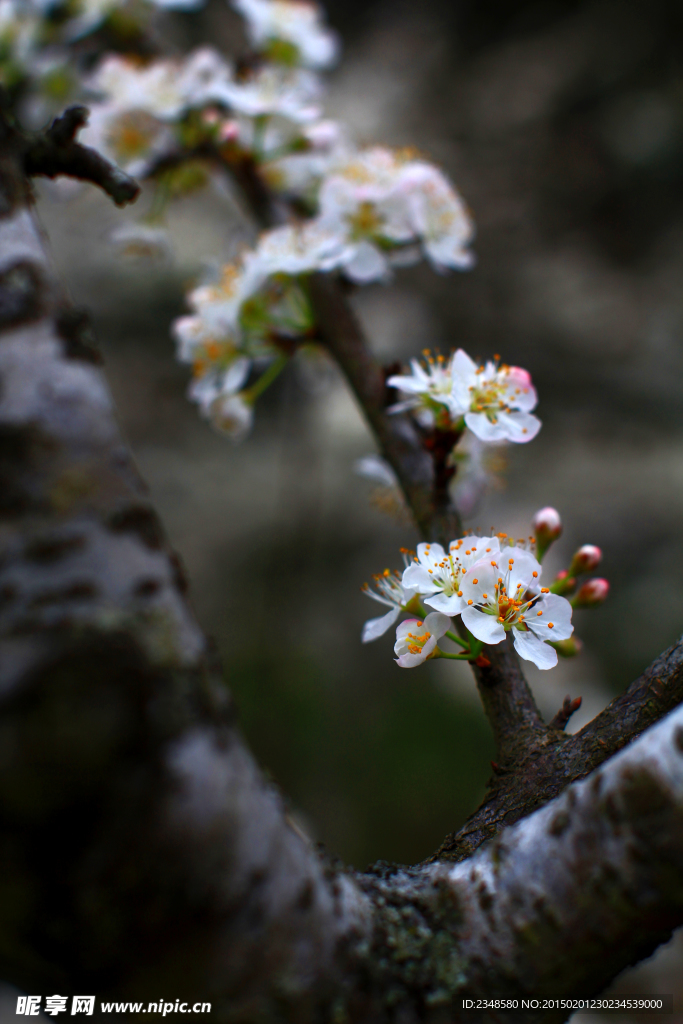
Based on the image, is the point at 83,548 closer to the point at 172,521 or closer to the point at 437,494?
the point at 437,494

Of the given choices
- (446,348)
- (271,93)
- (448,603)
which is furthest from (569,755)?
(446,348)

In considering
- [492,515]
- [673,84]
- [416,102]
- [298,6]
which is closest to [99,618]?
[298,6]

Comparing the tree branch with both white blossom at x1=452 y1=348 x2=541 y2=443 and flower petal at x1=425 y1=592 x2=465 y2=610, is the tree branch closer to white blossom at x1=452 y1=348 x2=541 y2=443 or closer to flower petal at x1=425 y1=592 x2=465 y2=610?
flower petal at x1=425 y1=592 x2=465 y2=610

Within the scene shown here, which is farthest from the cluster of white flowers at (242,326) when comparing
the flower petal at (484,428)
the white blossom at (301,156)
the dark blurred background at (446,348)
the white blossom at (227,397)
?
the dark blurred background at (446,348)

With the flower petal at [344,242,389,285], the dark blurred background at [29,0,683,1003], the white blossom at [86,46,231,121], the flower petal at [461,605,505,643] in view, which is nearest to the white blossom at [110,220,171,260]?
the white blossom at [86,46,231,121]

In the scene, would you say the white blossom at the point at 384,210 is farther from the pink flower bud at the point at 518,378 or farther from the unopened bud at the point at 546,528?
the unopened bud at the point at 546,528

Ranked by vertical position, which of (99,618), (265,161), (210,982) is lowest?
(210,982)
